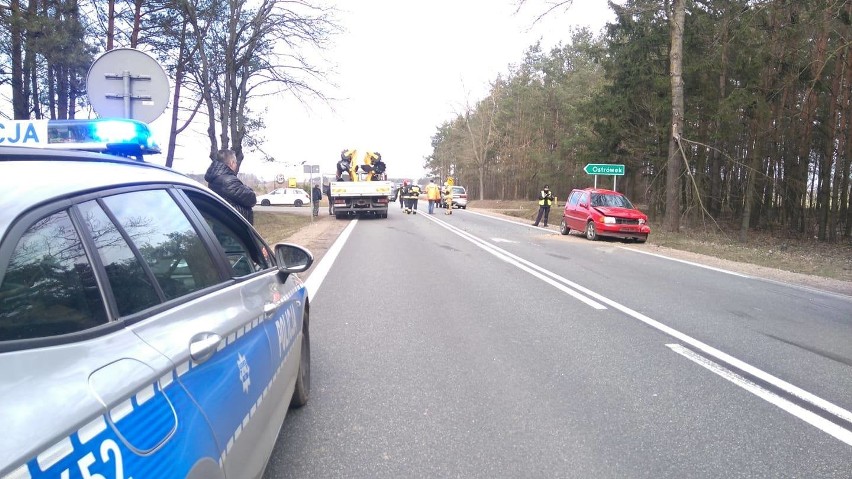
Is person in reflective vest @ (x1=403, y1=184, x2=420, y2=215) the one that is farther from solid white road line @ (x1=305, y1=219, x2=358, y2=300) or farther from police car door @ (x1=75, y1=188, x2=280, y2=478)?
police car door @ (x1=75, y1=188, x2=280, y2=478)

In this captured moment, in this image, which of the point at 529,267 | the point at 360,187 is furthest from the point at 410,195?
the point at 529,267

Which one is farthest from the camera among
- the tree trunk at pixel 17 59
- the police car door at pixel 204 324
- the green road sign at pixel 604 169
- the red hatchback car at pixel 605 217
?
the green road sign at pixel 604 169

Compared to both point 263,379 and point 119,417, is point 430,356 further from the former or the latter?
point 119,417

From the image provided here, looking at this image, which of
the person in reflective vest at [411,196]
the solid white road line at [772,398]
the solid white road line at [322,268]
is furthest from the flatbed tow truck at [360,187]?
the solid white road line at [772,398]

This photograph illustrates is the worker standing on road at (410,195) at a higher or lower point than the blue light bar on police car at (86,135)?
lower

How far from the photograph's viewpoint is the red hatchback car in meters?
18.4

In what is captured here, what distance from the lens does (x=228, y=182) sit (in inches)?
304

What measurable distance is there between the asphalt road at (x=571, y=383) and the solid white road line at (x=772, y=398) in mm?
18

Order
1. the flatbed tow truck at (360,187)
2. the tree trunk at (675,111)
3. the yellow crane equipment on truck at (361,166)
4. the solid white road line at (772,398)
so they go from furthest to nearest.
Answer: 1. the yellow crane equipment on truck at (361,166)
2. the flatbed tow truck at (360,187)
3. the tree trunk at (675,111)
4. the solid white road line at (772,398)

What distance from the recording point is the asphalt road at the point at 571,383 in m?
3.50

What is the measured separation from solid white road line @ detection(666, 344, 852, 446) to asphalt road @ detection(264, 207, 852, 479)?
0.06 feet

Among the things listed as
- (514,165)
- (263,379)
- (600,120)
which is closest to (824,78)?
(600,120)

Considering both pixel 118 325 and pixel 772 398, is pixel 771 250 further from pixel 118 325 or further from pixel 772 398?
pixel 118 325

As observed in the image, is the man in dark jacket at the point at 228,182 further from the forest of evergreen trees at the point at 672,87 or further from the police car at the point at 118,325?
the forest of evergreen trees at the point at 672,87
